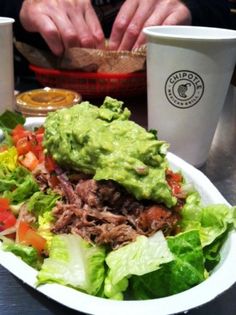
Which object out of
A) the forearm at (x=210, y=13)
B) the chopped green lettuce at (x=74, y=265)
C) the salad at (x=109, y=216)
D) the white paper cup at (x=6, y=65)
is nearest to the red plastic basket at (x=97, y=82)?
the white paper cup at (x=6, y=65)

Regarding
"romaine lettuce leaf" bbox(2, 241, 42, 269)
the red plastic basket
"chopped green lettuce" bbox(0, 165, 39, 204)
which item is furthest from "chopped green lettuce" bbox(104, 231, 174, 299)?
the red plastic basket

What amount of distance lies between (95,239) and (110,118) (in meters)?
0.27

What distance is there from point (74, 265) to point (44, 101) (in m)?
0.75

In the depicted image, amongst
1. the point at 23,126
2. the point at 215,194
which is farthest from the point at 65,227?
the point at 23,126

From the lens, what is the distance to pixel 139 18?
1.71 m

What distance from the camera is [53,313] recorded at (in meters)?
0.74

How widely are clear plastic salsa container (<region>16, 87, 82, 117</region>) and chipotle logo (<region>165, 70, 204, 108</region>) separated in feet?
1.22

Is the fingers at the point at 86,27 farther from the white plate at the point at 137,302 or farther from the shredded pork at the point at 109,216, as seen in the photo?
the white plate at the point at 137,302

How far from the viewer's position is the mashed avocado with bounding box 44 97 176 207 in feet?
2.78

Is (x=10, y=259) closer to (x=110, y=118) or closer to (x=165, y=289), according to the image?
(x=165, y=289)

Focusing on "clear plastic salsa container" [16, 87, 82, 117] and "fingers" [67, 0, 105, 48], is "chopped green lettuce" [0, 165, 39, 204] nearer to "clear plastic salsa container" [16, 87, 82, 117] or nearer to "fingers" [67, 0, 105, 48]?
"clear plastic salsa container" [16, 87, 82, 117]

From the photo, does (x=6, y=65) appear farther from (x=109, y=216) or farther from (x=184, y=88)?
(x=109, y=216)

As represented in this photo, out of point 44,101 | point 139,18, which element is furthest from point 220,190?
point 139,18

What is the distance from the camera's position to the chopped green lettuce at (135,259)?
75cm
